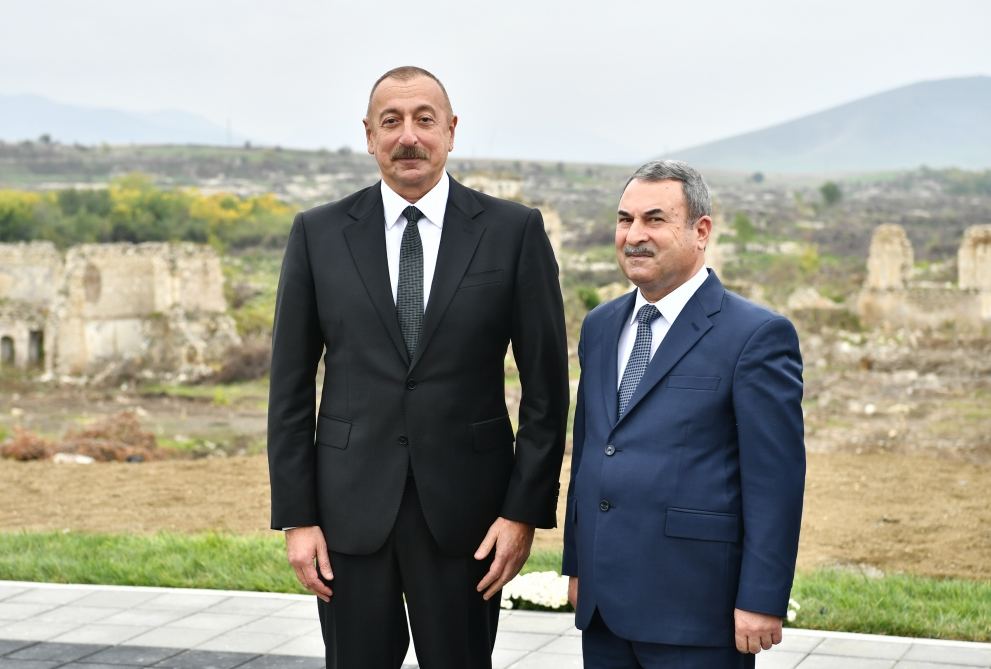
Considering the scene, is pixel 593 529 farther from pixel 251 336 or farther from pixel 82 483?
pixel 251 336

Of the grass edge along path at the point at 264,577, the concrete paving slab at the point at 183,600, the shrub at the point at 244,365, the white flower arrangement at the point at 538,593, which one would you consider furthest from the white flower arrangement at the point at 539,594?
the shrub at the point at 244,365

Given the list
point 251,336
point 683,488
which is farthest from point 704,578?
point 251,336

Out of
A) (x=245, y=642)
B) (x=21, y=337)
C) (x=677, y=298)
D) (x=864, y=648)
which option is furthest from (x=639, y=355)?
(x=21, y=337)

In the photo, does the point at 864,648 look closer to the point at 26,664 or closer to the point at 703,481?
the point at 703,481

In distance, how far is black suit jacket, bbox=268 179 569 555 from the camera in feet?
12.0

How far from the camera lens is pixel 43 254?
37.3m

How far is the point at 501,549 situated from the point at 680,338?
0.80 metres

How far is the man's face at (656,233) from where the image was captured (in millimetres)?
3340

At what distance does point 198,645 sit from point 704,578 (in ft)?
10.9

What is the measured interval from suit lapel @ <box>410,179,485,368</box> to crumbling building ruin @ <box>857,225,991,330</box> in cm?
2978

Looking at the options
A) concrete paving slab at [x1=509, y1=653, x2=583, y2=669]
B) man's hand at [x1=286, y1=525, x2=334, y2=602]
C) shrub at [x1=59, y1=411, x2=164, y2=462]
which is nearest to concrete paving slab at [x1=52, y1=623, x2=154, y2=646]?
concrete paving slab at [x1=509, y1=653, x2=583, y2=669]

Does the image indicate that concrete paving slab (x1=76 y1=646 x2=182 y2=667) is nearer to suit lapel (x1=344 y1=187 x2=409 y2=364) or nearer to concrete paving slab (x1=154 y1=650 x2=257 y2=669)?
concrete paving slab (x1=154 y1=650 x2=257 y2=669)

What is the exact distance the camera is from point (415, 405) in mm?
3641

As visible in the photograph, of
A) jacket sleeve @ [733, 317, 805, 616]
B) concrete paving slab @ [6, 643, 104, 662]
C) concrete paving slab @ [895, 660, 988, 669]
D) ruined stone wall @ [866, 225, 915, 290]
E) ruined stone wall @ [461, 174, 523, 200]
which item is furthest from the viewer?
ruined stone wall @ [461, 174, 523, 200]
